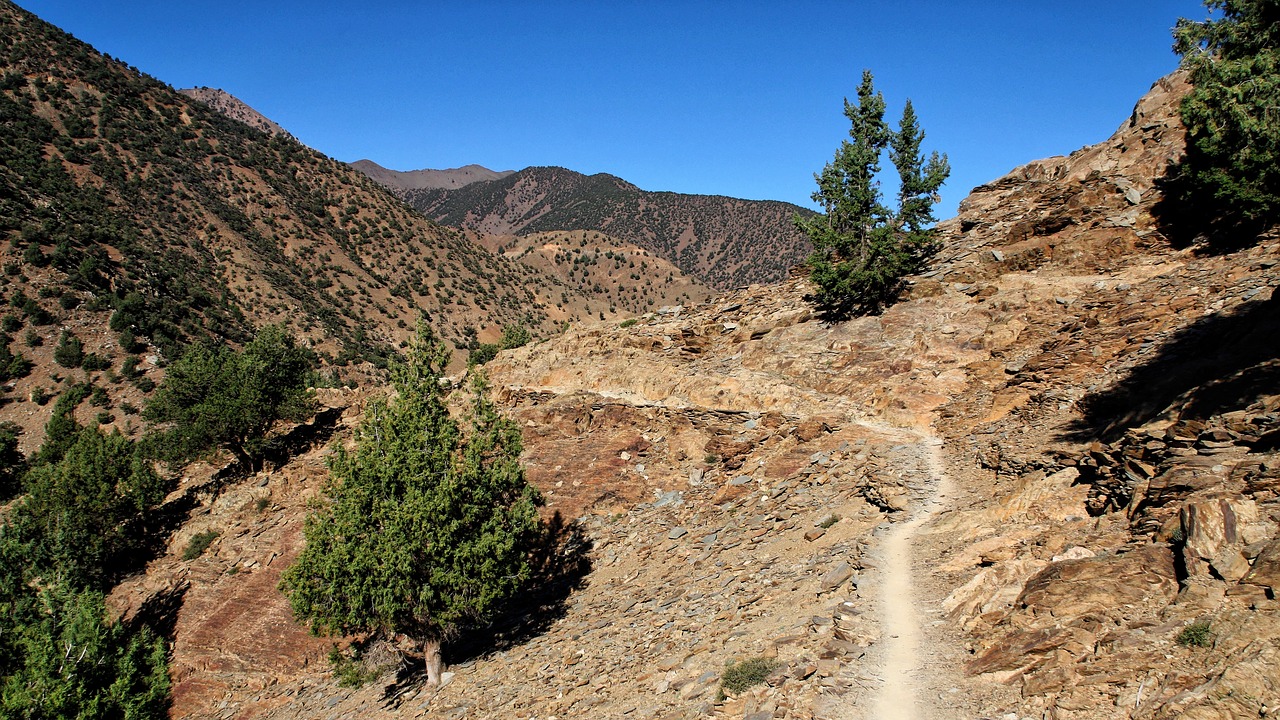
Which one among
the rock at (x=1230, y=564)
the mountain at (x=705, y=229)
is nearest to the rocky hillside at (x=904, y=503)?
the rock at (x=1230, y=564)

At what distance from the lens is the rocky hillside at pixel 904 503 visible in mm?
8844

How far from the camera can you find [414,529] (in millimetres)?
15047

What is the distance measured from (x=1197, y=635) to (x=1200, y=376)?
929 centimetres

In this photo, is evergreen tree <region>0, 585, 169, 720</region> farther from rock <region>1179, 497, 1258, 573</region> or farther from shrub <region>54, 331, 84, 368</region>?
shrub <region>54, 331, 84, 368</region>

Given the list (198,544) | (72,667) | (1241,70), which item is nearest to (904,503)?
(1241,70)

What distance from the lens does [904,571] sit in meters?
12.8

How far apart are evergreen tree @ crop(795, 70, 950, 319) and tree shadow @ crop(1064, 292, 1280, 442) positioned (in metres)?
12.4

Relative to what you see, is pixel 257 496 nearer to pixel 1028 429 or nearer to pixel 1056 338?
pixel 1028 429

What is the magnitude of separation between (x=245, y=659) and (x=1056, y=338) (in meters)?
30.1

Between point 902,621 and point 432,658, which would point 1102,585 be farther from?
point 432,658

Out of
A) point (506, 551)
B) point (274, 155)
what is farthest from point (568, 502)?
point (274, 155)

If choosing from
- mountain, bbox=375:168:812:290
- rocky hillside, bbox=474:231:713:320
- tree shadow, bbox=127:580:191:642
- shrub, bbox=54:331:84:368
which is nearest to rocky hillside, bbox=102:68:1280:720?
tree shadow, bbox=127:580:191:642

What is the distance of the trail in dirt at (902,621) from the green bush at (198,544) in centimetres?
2666

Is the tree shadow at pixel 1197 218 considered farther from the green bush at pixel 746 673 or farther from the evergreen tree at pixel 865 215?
the green bush at pixel 746 673
